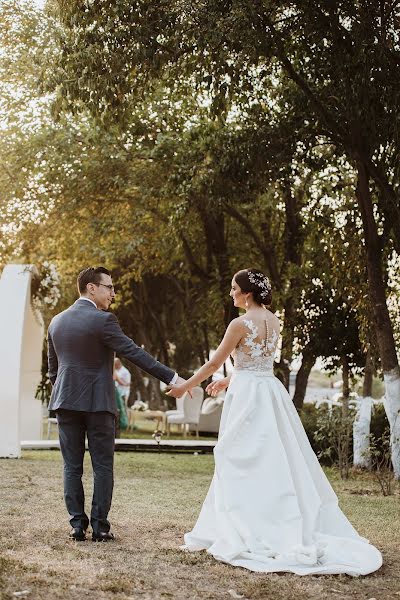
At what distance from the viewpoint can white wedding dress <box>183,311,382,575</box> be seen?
690cm

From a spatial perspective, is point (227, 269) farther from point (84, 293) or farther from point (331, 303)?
point (84, 293)

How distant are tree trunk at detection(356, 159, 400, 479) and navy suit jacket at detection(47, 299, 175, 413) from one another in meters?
7.28

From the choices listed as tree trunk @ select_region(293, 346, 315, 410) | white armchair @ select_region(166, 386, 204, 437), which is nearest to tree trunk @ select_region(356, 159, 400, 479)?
tree trunk @ select_region(293, 346, 315, 410)

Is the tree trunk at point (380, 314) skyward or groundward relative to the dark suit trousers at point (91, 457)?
skyward

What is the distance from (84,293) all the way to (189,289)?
25274 mm

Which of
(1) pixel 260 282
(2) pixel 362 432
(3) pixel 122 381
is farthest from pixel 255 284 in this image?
(3) pixel 122 381

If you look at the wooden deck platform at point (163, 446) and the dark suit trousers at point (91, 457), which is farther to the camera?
the wooden deck platform at point (163, 446)

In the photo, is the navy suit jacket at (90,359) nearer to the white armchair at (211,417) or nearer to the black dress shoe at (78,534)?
the black dress shoe at (78,534)

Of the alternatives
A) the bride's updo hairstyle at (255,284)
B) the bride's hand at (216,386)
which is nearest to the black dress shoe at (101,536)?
the bride's hand at (216,386)

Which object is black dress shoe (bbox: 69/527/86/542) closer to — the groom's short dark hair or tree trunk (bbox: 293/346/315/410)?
the groom's short dark hair

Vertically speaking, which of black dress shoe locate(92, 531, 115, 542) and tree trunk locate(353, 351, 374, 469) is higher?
tree trunk locate(353, 351, 374, 469)

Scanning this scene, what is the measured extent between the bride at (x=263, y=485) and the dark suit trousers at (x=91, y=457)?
0.65 meters

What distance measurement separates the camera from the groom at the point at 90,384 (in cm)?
746

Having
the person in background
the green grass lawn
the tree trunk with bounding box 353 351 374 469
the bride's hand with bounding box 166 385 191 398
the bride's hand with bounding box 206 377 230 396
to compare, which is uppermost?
the person in background
